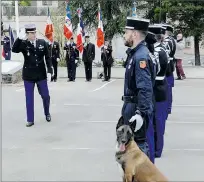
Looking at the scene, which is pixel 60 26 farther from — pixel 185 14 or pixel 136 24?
pixel 136 24

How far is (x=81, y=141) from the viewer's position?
7918 millimetres

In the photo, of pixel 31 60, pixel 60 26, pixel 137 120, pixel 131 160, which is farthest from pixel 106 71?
pixel 131 160

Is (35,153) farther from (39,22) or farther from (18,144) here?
(39,22)

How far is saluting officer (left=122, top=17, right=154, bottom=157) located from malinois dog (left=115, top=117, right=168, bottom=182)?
201mm

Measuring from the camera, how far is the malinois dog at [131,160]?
4289 millimetres

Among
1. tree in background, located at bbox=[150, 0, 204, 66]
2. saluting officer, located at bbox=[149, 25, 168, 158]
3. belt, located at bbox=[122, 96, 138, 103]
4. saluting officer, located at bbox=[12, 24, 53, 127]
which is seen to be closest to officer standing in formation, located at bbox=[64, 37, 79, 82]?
tree in background, located at bbox=[150, 0, 204, 66]

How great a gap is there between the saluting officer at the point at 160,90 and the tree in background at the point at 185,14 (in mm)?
17682

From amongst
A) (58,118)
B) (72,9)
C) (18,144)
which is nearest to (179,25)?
(72,9)

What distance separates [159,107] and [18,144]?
98.1 inches

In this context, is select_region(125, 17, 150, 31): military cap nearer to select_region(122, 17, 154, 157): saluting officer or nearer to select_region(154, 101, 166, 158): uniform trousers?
select_region(122, 17, 154, 157): saluting officer

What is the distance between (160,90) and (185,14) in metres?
18.6

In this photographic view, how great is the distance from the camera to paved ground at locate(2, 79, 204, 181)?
20.2ft

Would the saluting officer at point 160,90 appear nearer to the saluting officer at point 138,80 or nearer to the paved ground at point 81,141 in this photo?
the paved ground at point 81,141

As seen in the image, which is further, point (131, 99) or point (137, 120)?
point (131, 99)
